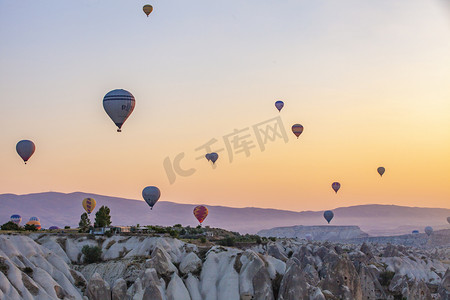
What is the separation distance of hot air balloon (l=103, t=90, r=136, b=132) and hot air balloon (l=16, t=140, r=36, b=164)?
23.6 m

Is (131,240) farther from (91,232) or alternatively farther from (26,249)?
(26,249)

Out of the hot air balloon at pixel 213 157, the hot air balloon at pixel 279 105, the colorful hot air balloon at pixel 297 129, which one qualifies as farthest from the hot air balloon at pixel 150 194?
the colorful hot air balloon at pixel 297 129

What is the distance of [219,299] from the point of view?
288ft

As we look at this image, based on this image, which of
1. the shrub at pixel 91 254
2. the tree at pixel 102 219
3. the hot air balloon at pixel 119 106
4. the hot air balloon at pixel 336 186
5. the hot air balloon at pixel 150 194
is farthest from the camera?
the hot air balloon at pixel 336 186

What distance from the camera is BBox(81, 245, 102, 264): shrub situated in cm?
10294

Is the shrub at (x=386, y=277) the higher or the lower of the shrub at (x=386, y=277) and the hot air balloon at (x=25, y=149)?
the lower

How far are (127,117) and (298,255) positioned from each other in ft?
127

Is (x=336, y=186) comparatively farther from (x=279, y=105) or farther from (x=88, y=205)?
(x=88, y=205)

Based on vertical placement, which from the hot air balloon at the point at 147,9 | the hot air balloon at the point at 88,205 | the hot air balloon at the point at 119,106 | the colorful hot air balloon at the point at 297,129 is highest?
the hot air balloon at the point at 147,9

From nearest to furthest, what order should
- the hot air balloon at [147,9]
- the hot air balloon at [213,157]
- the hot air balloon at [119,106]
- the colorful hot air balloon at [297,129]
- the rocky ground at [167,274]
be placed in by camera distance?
the rocky ground at [167,274] < the hot air balloon at [119,106] < the hot air balloon at [147,9] < the colorful hot air balloon at [297,129] < the hot air balloon at [213,157]

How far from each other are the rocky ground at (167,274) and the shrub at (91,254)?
762mm

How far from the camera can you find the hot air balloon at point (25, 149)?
11956 centimetres

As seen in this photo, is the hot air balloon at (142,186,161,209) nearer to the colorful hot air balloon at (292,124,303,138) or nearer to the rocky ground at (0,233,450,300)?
the rocky ground at (0,233,450,300)

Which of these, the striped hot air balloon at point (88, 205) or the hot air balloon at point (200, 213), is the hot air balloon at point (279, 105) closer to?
the hot air balloon at point (200, 213)
